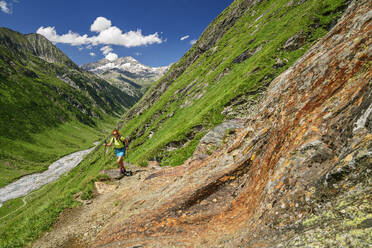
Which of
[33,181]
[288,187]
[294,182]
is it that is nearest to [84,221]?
[288,187]

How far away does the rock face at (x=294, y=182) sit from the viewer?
4707 millimetres

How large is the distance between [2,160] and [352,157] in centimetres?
18147

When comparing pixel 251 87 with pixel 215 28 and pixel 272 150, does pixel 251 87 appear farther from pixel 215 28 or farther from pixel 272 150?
pixel 215 28

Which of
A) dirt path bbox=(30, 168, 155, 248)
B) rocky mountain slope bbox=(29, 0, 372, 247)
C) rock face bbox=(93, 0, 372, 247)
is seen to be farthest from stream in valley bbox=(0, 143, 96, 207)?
rock face bbox=(93, 0, 372, 247)

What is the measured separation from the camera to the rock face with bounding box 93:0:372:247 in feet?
15.4

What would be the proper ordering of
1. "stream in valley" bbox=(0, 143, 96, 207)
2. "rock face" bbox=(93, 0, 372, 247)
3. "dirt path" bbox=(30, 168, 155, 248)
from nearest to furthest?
"rock face" bbox=(93, 0, 372, 247)
"dirt path" bbox=(30, 168, 155, 248)
"stream in valley" bbox=(0, 143, 96, 207)

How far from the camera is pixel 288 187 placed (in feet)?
21.5

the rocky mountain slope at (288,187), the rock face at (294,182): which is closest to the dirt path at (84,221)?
the rocky mountain slope at (288,187)

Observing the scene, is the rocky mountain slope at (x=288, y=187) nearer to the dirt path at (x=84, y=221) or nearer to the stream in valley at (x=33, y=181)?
the dirt path at (x=84, y=221)

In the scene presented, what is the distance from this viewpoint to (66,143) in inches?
7382

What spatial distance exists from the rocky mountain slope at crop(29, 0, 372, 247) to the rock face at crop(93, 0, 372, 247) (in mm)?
33

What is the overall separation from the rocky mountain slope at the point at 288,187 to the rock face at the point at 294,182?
0.03 metres

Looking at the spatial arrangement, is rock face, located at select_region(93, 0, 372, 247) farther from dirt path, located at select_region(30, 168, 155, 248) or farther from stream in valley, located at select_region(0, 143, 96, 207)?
stream in valley, located at select_region(0, 143, 96, 207)

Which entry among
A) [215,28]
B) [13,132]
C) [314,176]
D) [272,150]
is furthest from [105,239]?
[13,132]
